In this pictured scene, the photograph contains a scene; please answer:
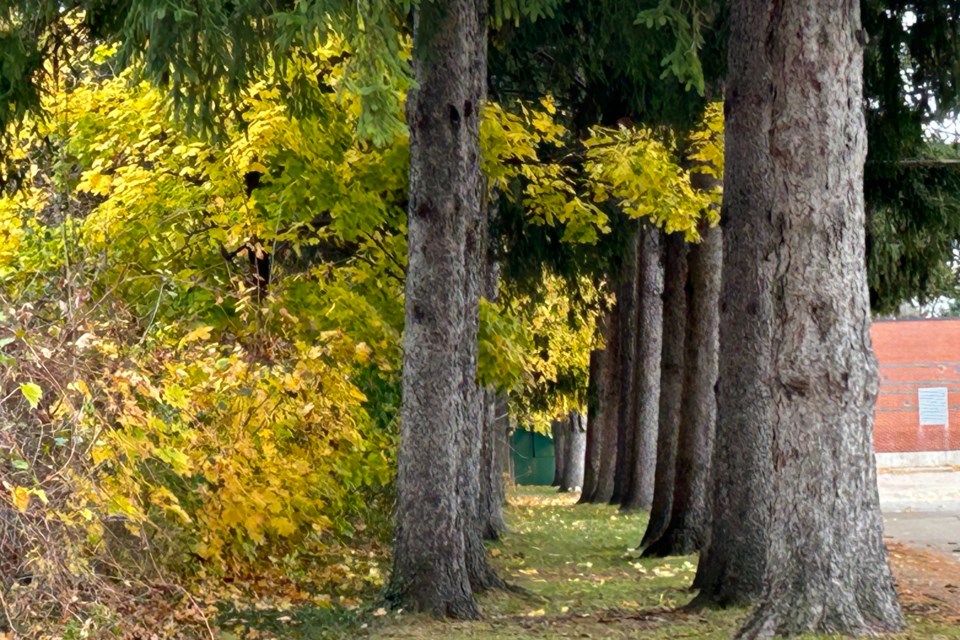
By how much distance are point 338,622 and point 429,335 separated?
2.33 m

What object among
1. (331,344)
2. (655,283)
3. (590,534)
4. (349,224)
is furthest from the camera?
(655,283)

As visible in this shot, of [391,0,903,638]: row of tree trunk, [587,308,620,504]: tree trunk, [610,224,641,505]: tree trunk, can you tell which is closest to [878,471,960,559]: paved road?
[391,0,903,638]: row of tree trunk

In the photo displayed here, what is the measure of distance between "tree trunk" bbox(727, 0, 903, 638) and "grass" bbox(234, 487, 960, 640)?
0.53 meters

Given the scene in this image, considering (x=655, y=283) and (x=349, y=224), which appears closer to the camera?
(x=349, y=224)

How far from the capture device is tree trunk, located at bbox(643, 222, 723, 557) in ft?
58.6

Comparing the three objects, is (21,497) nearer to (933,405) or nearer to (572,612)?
(572,612)

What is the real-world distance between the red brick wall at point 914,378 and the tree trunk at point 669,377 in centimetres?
3949

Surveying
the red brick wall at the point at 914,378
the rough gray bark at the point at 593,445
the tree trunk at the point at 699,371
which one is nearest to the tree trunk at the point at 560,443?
the rough gray bark at the point at 593,445

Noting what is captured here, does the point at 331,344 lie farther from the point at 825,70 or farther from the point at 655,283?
the point at 655,283

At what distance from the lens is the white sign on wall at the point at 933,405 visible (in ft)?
191

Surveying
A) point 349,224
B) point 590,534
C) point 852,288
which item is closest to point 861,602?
point 852,288

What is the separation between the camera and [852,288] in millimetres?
9297

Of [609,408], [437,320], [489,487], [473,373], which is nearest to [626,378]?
[609,408]

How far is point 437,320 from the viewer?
1195 cm
